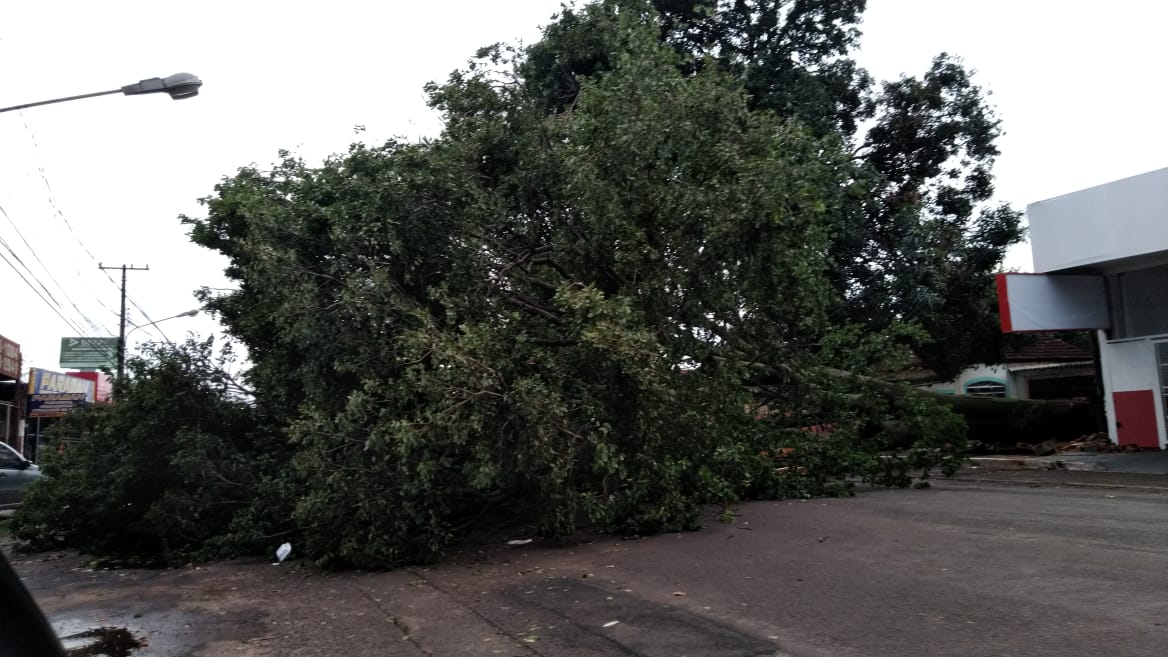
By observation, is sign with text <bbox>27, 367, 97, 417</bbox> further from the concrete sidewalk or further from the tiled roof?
the tiled roof

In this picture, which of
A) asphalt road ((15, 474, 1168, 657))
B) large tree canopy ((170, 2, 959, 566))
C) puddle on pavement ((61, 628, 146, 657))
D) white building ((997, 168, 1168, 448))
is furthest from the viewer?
white building ((997, 168, 1168, 448))

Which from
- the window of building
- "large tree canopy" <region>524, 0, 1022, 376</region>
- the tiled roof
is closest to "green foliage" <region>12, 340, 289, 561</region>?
"large tree canopy" <region>524, 0, 1022, 376</region>

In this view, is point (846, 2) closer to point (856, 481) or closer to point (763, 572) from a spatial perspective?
point (856, 481)

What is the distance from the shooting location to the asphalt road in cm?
567

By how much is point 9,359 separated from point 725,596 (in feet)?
92.5

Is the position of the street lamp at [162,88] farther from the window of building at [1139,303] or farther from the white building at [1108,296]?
the window of building at [1139,303]

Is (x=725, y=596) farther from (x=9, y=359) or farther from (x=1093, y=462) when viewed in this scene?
(x=9, y=359)

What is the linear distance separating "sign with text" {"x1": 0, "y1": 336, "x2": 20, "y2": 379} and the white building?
90.4ft

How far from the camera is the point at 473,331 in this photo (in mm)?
8578

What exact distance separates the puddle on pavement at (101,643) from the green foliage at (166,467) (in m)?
3.46

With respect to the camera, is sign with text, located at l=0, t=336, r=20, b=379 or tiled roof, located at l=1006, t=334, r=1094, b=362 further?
tiled roof, located at l=1006, t=334, r=1094, b=362

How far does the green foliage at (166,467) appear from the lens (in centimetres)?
1059

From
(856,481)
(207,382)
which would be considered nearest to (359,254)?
(207,382)

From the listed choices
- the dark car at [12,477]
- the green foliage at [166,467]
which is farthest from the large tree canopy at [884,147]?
the dark car at [12,477]
